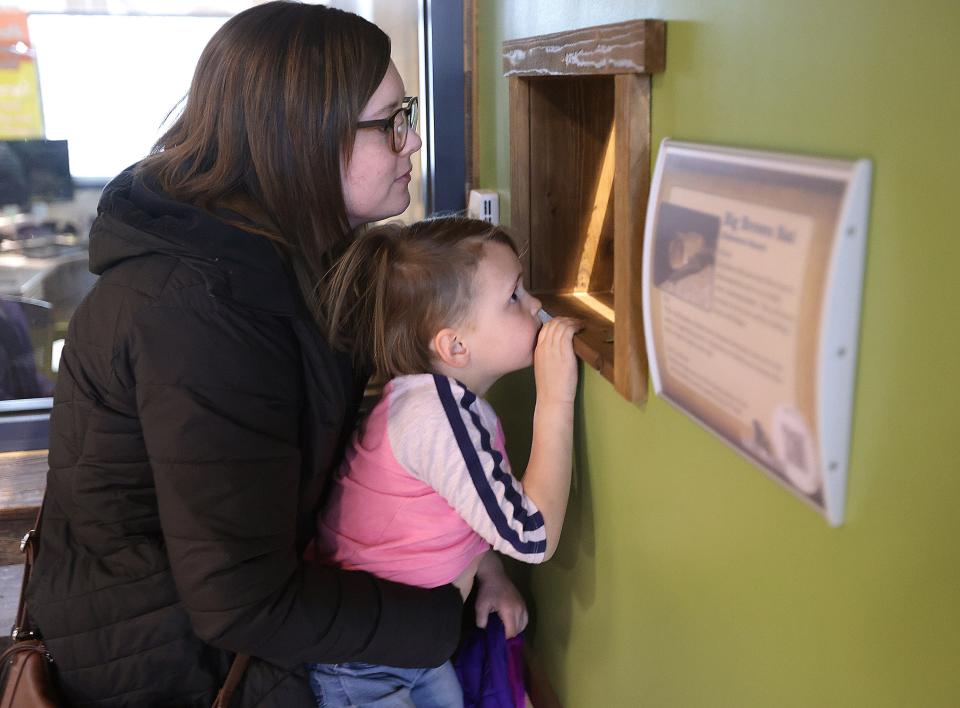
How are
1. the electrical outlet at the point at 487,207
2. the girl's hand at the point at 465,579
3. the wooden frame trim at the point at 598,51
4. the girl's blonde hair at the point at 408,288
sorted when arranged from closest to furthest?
the wooden frame trim at the point at 598,51
the girl's blonde hair at the point at 408,288
the girl's hand at the point at 465,579
the electrical outlet at the point at 487,207

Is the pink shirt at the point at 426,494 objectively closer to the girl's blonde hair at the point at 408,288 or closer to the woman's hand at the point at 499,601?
the girl's blonde hair at the point at 408,288

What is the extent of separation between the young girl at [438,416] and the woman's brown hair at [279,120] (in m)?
0.12

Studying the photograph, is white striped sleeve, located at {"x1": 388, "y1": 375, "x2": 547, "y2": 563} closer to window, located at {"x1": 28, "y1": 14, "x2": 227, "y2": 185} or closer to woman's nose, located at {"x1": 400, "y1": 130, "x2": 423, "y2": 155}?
woman's nose, located at {"x1": 400, "y1": 130, "x2": 423, "y2": 155}

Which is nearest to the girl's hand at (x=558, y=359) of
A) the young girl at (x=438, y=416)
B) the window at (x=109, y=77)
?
the young girl at (x=438, y=416)

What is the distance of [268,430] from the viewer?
1.10 meters

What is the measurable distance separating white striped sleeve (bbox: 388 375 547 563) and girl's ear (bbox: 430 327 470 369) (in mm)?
43

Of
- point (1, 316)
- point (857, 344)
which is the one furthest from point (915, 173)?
point (1, 316)

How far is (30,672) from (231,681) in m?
0.25

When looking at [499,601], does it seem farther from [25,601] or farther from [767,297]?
[767,297]

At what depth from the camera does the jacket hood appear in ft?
3.51

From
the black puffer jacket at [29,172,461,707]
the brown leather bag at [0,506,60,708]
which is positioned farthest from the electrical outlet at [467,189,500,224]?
the brown leather bag at [0,506,60,708]

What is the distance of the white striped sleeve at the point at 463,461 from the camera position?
4.08 feet

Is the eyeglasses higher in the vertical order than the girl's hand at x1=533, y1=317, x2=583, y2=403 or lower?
higher

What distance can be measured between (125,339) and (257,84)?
35 cm
